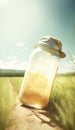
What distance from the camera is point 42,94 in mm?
1132

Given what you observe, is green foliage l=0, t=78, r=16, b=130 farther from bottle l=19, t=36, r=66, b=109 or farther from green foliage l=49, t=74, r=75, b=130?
green foliage l=49, t=74, r=75, b=130

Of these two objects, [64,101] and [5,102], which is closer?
[5,102]

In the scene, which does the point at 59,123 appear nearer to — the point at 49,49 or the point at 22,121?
the point at 22,121

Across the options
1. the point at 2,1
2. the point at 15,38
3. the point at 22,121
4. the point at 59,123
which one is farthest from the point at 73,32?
the point at 22,121

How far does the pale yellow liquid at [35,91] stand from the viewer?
1121mm

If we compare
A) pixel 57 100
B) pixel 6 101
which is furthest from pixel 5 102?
pixel 57 100

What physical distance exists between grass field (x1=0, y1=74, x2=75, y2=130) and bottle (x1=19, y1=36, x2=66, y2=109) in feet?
0.24

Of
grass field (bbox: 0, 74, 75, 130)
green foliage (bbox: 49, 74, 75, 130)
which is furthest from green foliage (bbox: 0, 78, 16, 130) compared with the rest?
green foliage (bbox: 49, 74, 75, 130)

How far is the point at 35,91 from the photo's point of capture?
1.12 metres

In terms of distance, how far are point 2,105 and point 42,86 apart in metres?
0.21

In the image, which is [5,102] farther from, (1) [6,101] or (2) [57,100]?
(2) [57,100]

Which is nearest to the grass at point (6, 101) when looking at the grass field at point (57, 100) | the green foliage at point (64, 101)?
the grass field at point (57, 100)

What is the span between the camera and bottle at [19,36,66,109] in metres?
1.12

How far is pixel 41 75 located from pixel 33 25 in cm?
48
